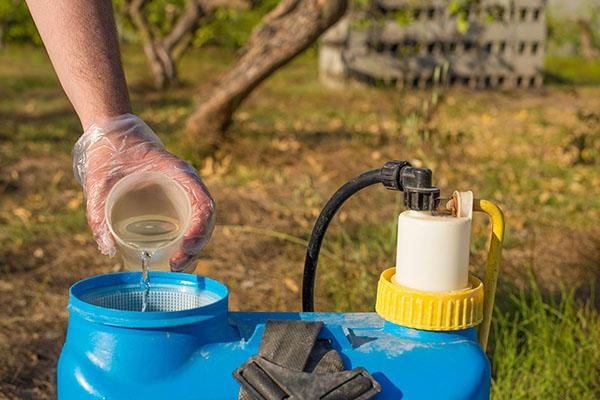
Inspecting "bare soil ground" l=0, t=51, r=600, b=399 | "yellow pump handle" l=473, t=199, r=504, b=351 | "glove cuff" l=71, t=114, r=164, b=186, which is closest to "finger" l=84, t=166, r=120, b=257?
"glove cuff" l=71, t=114, r=164, b=186

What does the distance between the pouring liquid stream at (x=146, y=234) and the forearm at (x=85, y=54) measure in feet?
0.96

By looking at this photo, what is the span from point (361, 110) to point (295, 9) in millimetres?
2826

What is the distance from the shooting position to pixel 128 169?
1.65 m

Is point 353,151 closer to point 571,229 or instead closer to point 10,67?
point 571,229

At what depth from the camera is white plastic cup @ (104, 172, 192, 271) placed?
1518 millimetres

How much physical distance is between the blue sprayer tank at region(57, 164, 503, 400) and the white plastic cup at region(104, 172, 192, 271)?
0.07 meters

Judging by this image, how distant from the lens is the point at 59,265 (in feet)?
12.2

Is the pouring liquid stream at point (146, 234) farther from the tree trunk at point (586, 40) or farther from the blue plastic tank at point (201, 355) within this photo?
the tree trunk at point (586, 40)


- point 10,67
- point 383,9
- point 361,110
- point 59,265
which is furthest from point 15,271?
point 10,67

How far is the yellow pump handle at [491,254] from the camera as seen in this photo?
5.10ft

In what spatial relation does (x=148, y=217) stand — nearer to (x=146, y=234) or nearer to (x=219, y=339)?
(x=146, y=234)

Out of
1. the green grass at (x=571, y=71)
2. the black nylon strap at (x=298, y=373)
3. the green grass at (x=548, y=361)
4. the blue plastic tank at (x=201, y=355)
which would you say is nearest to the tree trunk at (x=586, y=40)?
the green grass at (x=571, y=71)

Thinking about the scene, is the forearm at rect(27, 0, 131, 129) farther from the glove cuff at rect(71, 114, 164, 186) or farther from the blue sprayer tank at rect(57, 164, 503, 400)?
the blue sprayer tank at rect(57, 164, 503, 400)

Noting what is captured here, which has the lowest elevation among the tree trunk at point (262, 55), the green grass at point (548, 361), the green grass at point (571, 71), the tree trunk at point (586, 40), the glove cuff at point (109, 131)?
the green grass at point (571, 71)
